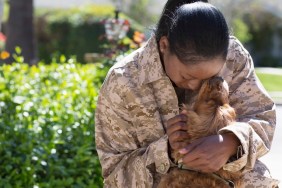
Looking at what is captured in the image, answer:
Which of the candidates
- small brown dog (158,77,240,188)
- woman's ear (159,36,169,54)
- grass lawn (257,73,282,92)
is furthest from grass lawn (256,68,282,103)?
small brown dog (158,77,240,188)

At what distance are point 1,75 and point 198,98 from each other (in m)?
3.90

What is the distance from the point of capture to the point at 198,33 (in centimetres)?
352

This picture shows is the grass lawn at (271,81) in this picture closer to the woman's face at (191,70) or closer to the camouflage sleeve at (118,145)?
the camouflage sleeve at (118,145)

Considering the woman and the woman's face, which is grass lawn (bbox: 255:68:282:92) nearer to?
the woman

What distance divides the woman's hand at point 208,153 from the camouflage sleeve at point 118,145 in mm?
408

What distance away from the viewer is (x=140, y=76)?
12.8 feet

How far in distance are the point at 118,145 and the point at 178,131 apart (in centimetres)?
65

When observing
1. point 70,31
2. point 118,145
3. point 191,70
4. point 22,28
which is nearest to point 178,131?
point 191,70

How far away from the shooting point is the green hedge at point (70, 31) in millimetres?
25188

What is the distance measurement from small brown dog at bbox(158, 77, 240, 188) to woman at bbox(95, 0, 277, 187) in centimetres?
4

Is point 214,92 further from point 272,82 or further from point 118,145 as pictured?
point 272,82

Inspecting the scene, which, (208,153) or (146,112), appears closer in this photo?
(208,153)

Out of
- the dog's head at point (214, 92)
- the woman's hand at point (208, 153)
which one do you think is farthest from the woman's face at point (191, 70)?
the woman's hand at point (208, 153)

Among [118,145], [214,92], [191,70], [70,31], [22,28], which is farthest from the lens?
[70,31]
